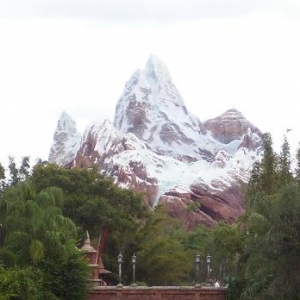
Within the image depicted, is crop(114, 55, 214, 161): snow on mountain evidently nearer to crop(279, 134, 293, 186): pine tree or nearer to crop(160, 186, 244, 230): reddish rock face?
crop(160, 186, 244, 230): reddish rock face

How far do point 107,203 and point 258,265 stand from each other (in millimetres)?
14108

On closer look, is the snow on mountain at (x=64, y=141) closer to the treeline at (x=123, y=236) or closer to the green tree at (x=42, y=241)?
the treeline at (x=123, y=236)

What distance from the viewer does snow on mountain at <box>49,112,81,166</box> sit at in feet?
269

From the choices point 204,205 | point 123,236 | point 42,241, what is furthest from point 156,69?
point 42,241

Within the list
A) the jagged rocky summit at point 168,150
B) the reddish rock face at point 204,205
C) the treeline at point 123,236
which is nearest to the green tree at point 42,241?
the treeline at point 123,236

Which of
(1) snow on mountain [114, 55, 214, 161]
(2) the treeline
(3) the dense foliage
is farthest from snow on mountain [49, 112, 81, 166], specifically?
(3) the dense foliage

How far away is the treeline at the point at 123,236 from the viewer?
87.5 feet

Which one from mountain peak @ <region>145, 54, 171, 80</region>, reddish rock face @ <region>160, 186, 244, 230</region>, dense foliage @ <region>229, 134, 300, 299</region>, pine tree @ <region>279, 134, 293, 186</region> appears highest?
mountain peak @ <region>145, 54, 171, 80</region>

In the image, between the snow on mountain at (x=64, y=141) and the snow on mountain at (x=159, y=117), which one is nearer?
the snow on mountain at (x=64, y=141)

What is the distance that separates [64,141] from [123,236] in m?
42.0

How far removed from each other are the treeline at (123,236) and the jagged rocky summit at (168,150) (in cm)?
1754

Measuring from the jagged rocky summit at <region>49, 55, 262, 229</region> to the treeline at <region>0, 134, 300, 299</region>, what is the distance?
17.5 metres

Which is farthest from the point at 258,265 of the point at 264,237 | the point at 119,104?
the point at 119,104

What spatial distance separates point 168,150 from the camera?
82.1 metres
